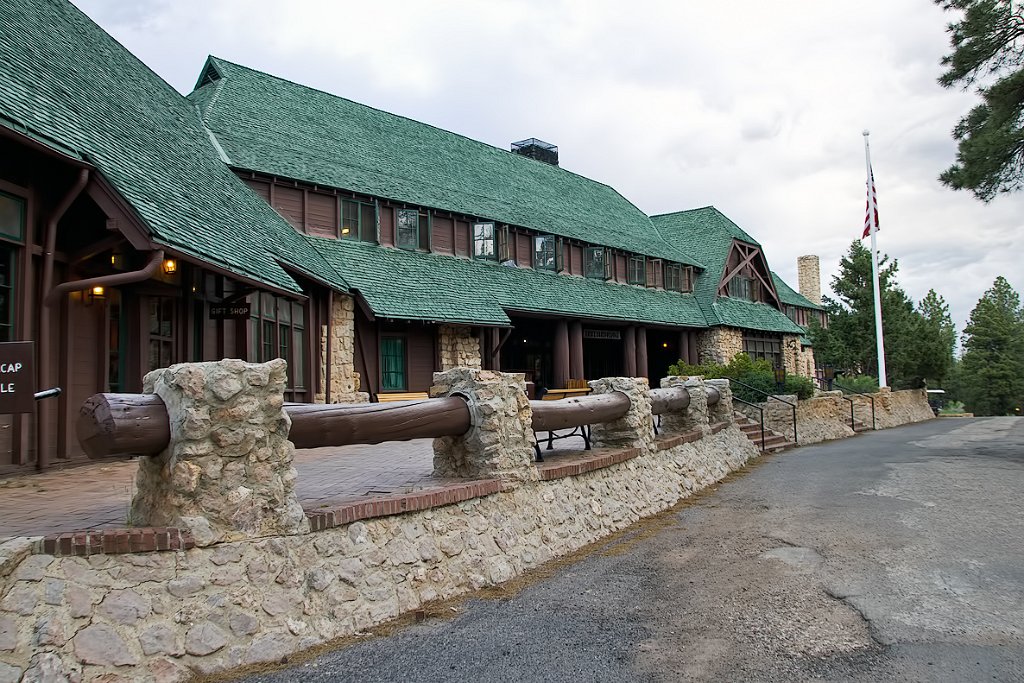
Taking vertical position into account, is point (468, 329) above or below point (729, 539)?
above

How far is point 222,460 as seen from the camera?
476cm

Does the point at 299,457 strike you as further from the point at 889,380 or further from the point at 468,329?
the point at 889,380

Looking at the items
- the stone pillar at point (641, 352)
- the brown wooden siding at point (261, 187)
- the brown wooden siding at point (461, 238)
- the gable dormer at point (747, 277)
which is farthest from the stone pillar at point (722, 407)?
the gable dormer at point (747, 277)

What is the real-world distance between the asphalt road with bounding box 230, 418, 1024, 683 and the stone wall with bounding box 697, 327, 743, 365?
1958cm

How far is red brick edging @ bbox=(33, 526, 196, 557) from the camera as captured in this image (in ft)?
13.7

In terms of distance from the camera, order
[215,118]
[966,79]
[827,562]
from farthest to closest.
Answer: [215,118] → [966,79] → [827,562]

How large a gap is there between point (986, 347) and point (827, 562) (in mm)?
57611

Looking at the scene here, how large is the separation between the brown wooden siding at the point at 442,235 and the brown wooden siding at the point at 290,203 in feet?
13.1

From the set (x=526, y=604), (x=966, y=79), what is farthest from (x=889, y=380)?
(x=526, y=604)

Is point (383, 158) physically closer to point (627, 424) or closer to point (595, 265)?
point (595, 265)

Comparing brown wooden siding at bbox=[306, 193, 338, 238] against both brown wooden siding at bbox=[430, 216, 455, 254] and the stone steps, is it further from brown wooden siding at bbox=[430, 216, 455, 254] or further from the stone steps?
the stone steps

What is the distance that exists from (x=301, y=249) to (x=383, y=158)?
636 cm

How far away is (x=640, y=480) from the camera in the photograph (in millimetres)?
9906

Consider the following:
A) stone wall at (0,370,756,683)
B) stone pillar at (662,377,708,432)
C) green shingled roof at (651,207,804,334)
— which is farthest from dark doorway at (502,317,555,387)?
stone wall at (0,370,756,683)
